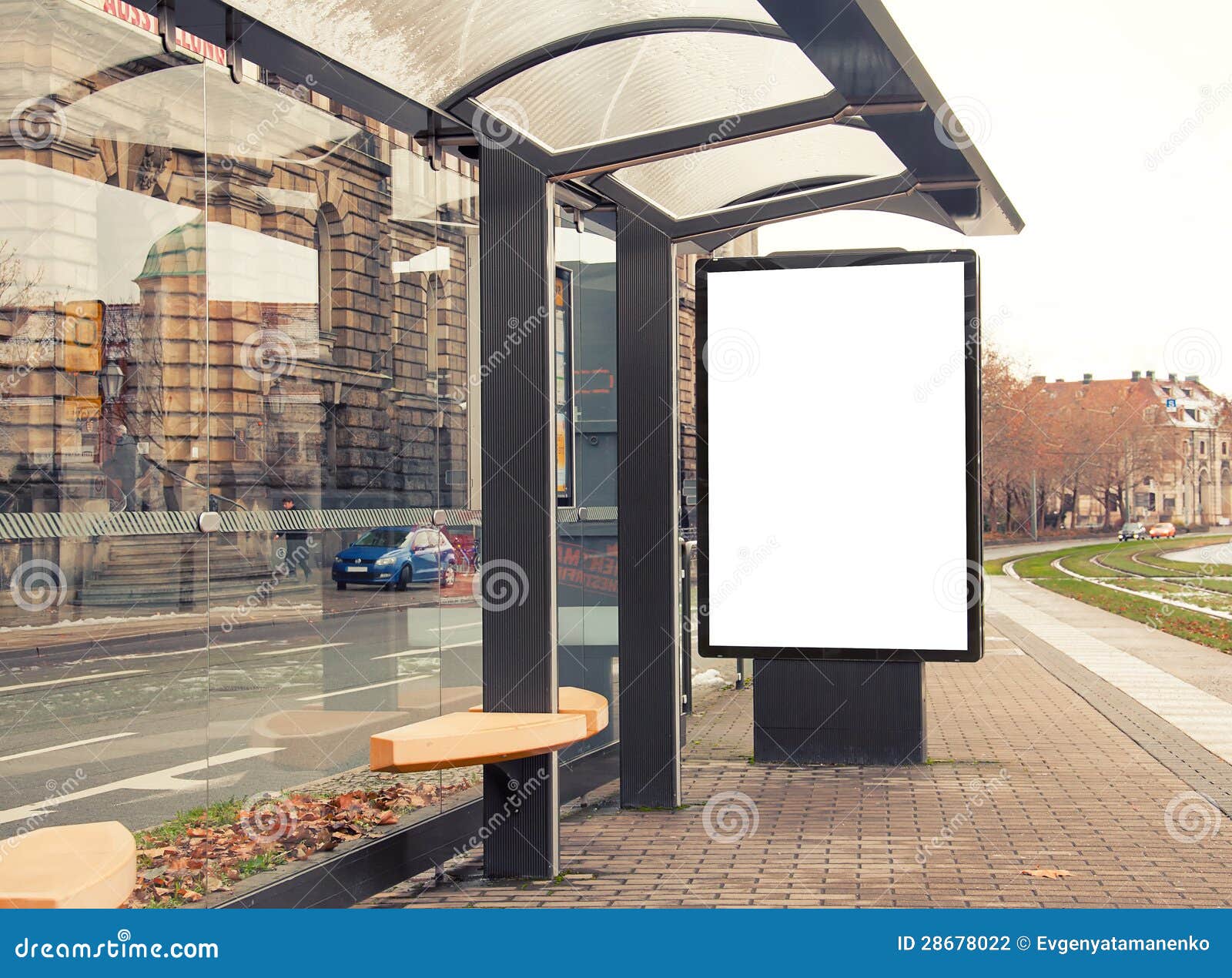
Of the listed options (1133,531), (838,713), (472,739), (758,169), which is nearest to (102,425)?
(472,739)

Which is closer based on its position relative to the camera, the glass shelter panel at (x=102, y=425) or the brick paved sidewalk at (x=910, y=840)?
the glass shelter panel at (x=102, y=425)

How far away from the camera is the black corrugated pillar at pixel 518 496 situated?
5.73 meters

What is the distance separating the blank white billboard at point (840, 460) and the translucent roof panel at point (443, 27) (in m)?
2.12

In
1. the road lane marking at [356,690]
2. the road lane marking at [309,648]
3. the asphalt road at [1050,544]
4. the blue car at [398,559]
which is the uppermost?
the blue car at [398,559]

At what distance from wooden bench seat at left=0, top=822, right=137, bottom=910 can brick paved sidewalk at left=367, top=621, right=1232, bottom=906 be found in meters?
1.89

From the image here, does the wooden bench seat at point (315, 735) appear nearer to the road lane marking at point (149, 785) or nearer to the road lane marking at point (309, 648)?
the road lane marking at point (149, 785)

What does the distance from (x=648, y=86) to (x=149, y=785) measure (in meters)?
3.52

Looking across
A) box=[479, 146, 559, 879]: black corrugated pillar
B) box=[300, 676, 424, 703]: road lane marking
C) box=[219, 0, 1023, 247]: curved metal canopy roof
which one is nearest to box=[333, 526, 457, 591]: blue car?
box=[300, 676, 424, 703]: road lane marking

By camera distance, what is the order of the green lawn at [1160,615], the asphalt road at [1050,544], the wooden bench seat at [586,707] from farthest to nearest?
1. the asphalt road at [1050,544]
2. the green lawn at [1160,615]
3. the wooden bench seat at [586,707]

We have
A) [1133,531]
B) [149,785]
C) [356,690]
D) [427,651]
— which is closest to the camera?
[149,785]

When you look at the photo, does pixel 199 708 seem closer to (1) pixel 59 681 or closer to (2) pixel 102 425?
(1) pixel 59 681

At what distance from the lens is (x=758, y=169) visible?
7.21 m

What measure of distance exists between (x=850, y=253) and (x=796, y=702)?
3147mm

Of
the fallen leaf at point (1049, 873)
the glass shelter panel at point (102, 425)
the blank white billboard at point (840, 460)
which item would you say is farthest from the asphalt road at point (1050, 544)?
the glass shelter panel at point (102, 425)
